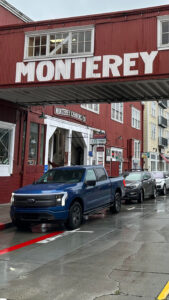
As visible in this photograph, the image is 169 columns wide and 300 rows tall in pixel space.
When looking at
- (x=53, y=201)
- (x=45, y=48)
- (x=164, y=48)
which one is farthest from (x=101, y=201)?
(x=45, y=48)

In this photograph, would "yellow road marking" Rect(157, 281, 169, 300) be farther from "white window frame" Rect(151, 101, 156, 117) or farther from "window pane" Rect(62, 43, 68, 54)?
"white window frame" Rect(151, 101, 156, 117)

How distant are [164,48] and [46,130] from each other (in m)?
8.63

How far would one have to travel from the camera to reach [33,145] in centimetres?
1667

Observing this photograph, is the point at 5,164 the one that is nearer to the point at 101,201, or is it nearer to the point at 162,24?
the point at 101,201

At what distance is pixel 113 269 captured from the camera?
5238mm

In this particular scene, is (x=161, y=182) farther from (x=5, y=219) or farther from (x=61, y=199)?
(x=61, y=199)

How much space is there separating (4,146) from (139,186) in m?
7.12

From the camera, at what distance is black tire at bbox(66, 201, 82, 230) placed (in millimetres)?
8742

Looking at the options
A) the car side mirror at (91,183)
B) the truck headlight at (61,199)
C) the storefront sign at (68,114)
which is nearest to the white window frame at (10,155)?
the storefront sign at (68,114)

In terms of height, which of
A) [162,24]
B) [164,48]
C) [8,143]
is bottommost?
[8,143]

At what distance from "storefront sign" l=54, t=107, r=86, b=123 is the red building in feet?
4.56

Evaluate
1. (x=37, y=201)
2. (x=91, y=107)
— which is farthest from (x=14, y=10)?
(x=37, y=201)

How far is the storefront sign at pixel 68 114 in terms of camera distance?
720 inches

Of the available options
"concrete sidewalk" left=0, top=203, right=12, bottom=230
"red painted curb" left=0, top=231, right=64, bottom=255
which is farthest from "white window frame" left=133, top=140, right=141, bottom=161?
"red painted curb" left=0, top=231, right=64, bottom=255
